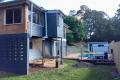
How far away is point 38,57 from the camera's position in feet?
100

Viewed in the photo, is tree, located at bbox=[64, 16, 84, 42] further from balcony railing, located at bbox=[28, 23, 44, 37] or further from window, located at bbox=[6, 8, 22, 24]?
window, located at bbox=[6, 8, 22, 24]

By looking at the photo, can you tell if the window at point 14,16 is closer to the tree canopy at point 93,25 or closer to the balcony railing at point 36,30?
the balcony railing at point 36,30

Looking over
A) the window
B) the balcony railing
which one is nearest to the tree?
the balcony railing

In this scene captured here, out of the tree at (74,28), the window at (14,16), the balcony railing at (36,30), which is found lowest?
the balcony railing at (36,30)

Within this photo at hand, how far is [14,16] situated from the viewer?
2142cm

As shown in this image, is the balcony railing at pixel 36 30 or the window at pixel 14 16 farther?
the balcony railing at pixel 36 30

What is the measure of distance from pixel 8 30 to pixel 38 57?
32.0 ft

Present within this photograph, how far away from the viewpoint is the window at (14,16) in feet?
69.3

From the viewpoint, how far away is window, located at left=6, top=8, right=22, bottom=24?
2112cm

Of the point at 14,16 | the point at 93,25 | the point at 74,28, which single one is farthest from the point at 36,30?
the point at 93,25

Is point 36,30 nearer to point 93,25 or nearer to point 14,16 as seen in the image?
point 14,16

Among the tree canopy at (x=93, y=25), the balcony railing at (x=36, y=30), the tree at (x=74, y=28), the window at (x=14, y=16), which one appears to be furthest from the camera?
the tree canopy at (x=93, y=25)

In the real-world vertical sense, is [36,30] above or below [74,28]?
below

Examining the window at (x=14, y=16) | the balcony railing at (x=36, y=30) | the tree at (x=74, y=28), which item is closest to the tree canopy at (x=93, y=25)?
the tree at (x=74, y=28)
